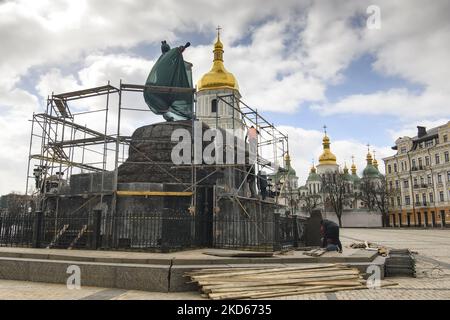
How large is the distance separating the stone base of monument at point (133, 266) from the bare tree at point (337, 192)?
191ft

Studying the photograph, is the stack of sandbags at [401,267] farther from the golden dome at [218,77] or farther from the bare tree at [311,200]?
the bare tree at [311,200]

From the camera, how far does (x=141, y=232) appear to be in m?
13.0

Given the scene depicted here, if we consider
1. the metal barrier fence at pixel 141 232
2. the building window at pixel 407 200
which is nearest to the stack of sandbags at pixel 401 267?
the metal barrier fence at pixel 141 232

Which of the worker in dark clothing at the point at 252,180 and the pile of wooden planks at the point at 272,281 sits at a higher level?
the worker in dark clothing at the point at 252,180

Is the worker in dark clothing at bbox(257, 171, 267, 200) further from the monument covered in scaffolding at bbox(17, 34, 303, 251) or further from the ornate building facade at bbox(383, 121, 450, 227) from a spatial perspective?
the ornate building facade at bbox(383, 121, 450, 227)

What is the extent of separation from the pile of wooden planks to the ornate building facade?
53445 millimetres

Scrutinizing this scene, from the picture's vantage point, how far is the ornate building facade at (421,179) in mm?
56000

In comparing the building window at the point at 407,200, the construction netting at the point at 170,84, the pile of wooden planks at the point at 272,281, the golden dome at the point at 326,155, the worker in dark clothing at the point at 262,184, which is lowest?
the pile of wooden planks at the point at 272,281

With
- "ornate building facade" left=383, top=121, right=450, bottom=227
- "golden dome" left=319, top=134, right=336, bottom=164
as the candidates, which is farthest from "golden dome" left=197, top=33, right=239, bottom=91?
"golden dome" left=319, top=134, right=336, bottom=164

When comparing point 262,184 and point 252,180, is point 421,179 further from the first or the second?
A: point 252,180

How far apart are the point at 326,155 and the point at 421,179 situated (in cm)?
2598

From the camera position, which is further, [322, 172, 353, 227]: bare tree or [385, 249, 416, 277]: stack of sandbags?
[322, 172, 353, 227]: bare tree

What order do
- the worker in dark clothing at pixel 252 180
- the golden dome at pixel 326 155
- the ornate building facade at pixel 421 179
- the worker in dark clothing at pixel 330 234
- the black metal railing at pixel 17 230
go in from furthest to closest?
the golden dome at pixel 326 155 < the ornate building facade at pixel 421 179 < the worker in dark clothing at pixel 252 180 < the black metal railing at pixel 17 230 < the worker in dark clothing at pixel 330 234

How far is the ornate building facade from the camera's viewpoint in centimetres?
5600
